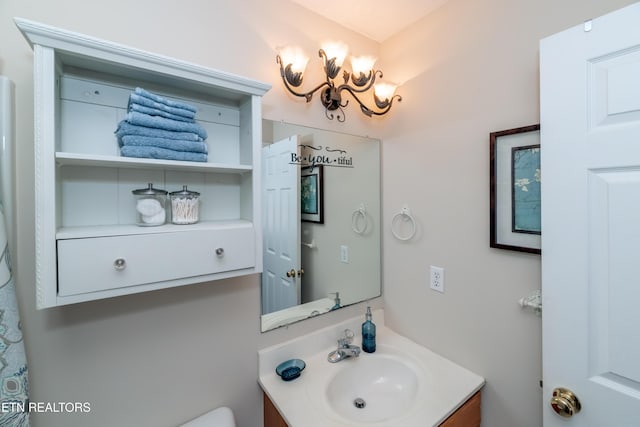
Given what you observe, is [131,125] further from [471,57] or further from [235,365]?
[471,57]

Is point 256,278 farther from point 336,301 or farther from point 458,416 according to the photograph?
point 458,416

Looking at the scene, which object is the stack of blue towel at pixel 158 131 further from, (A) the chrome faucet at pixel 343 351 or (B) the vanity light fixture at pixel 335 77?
(A) the chrome faucet at pixel 343 351

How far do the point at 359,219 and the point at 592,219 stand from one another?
97 cm

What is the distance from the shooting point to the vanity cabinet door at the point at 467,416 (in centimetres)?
104

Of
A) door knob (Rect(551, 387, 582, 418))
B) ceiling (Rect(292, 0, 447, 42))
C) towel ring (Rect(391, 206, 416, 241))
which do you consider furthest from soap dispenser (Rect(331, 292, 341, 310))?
ceiling (Rect(292, 0, 447, 42))

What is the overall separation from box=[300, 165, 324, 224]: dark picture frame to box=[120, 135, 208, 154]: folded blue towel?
0.53 metres

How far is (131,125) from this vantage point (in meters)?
0.82

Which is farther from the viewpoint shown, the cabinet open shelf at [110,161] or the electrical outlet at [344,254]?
the electrical outlet at [344,254]

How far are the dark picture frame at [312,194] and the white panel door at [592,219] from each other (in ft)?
2.95

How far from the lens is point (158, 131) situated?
0.85 metres

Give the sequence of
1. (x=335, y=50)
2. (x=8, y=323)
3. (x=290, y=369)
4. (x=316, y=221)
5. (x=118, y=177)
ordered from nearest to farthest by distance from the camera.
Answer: (x=8, y=323) < (x=118, y=177) < (x=290, y=369) < (x=335, y=50) < (x=316, y=221)

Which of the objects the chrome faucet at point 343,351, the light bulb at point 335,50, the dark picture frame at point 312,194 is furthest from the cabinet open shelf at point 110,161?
the chrome faucet at point 343,351

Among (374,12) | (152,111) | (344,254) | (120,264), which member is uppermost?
(374,12)

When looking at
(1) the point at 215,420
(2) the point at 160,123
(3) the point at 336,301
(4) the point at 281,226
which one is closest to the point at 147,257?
(2) the point at 160,123
